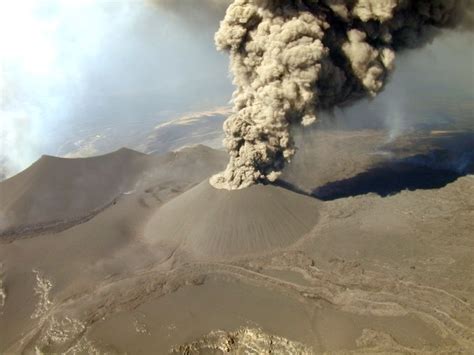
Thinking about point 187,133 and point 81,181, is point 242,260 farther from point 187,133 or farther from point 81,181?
point 187,133

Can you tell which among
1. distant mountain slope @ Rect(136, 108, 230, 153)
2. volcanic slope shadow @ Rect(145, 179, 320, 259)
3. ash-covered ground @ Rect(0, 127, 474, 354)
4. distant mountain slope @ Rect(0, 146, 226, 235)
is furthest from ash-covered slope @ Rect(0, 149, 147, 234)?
distant mountain slope @ Rect(136, 108, 230, 153)

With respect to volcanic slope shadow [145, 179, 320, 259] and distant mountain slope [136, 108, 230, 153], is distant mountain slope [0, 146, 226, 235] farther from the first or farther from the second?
distant mountain slope [136, 108, 230, 153]

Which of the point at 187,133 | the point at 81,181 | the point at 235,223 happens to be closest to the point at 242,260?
the point at 235,223

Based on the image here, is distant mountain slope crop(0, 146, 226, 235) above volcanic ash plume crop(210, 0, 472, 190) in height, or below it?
below

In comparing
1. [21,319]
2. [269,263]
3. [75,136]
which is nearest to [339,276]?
[269,263]

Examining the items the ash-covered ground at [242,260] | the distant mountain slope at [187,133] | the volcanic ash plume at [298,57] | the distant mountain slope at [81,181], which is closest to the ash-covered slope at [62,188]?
the distant mountain slope at [81,181]

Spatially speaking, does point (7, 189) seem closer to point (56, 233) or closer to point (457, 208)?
point (56, 233)
